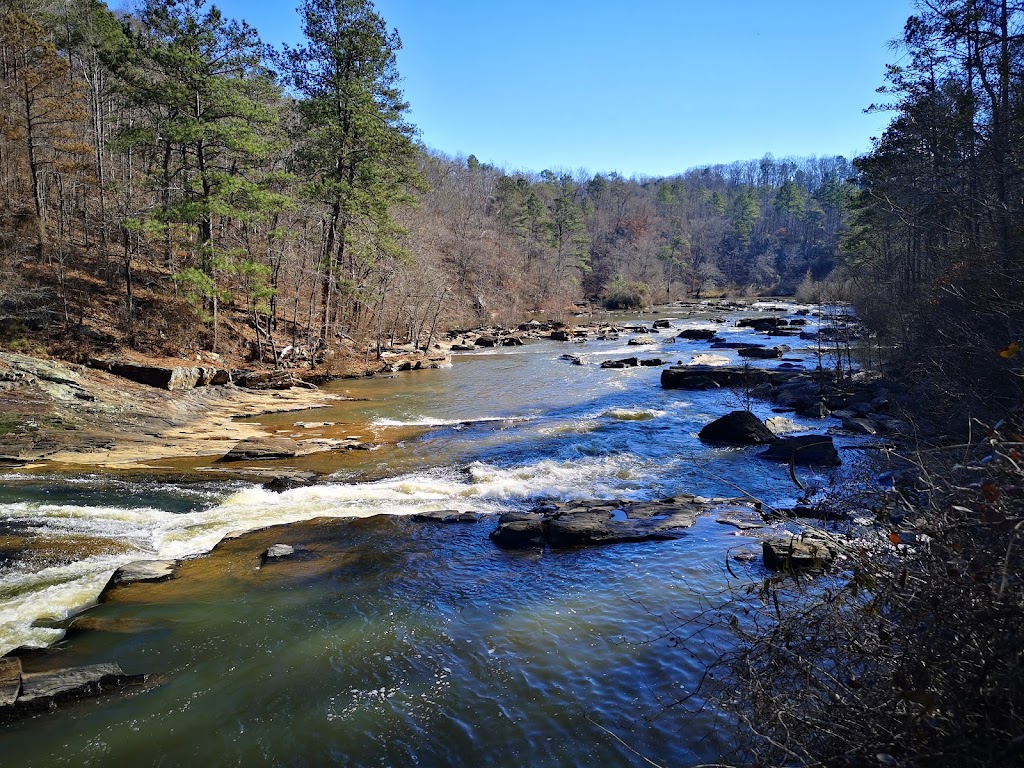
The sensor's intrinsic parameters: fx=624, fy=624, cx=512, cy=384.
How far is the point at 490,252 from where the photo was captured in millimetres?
64562

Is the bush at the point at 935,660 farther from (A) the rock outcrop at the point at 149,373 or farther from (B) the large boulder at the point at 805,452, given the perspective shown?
(A) the rock outcrop at the point at 149,373

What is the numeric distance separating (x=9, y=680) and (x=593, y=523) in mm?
7224

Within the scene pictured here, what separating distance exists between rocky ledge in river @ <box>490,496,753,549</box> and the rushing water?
0.35 meters

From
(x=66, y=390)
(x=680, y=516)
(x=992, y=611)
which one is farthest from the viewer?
(x=66, y=390)

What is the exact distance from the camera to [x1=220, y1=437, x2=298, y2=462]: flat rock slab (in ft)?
44.2

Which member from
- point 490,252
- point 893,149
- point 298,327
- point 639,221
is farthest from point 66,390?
point 639,221

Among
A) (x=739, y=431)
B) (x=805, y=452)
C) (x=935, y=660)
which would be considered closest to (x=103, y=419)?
(x=739, y=431)

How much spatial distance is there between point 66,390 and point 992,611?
18.7m

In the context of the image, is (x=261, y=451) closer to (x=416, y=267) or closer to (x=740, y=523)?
(x=740, y=523)

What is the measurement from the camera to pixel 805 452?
1359 cm

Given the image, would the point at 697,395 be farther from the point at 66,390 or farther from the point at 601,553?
the point at 66,390

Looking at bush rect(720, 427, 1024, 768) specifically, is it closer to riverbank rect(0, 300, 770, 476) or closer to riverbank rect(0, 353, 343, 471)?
riverbank rect(0, 300, 770, 476)

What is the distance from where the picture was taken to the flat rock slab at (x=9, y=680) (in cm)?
530

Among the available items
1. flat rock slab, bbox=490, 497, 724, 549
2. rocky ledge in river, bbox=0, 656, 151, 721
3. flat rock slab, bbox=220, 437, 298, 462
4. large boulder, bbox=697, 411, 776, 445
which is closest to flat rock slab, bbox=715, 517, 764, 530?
flat rock slab, bbox=490, 497, 724, 549
